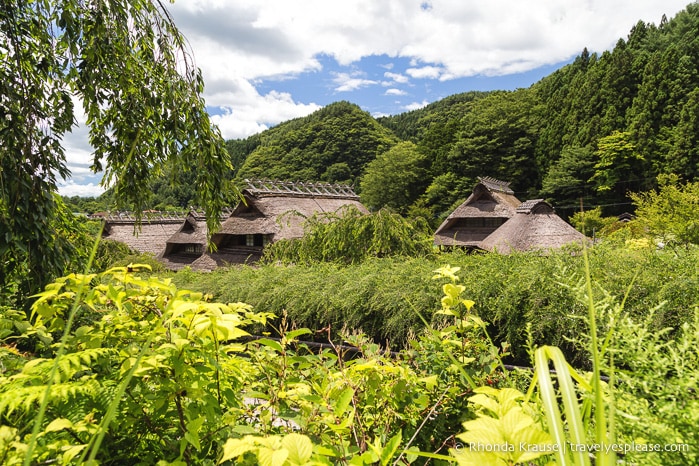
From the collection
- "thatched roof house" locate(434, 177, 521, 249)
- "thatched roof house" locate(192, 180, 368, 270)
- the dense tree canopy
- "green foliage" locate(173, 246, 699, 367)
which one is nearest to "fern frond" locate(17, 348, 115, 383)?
the dense tree canopy

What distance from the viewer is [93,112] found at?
11.0 feet

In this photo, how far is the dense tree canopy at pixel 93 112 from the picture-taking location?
7.78 ft

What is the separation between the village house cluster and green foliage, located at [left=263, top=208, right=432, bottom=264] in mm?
5600

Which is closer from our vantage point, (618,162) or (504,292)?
(504,292)

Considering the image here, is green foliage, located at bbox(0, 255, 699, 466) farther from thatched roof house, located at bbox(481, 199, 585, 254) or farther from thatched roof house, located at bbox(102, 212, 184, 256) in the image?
thatched roof house, located at bbox(102, 212, 184, 256)

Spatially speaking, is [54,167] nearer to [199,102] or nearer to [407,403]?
[199,102]

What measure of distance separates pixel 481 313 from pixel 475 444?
11.8 feet

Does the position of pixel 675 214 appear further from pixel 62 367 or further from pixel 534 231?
pixel 62 367

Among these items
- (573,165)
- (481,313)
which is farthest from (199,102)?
(573,165)

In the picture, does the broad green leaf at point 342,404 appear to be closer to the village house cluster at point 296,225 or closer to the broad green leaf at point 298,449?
the broad green leaf at point 298,449

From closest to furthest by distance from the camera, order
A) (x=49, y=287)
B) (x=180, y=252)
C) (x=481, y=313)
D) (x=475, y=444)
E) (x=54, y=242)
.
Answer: (x=475, y=444) < (x=49, y=287) < (x=54, y=242) < (x=481, y=313) < (x=180, y=252)

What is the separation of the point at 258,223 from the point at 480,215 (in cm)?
1019

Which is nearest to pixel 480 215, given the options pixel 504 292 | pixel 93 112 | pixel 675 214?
pixel 675 214

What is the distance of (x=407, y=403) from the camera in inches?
45.9
